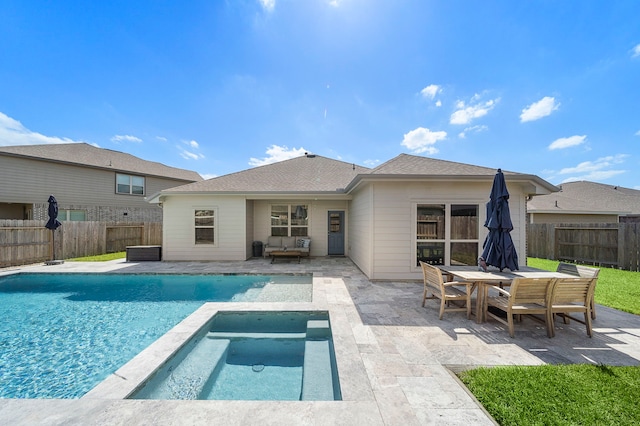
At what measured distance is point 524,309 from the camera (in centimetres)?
374

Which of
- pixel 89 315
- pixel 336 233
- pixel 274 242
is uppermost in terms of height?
pixel 336 233

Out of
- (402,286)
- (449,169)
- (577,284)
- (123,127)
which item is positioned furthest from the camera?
(123,127)

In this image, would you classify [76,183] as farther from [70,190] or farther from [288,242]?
[288,242]

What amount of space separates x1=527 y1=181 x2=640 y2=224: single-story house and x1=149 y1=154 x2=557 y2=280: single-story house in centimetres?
1050

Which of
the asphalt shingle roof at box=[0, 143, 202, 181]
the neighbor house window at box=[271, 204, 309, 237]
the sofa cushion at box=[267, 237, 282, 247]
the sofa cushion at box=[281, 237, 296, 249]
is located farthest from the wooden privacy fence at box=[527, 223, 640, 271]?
the asphalt shingle roof at box=[0, 143, 202, 181]

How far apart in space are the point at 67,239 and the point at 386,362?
1486cm

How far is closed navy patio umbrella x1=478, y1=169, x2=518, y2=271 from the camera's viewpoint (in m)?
4.68

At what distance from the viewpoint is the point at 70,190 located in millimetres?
14398

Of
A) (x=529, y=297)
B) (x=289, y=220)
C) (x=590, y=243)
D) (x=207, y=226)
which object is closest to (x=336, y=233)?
(x=289, y=220)

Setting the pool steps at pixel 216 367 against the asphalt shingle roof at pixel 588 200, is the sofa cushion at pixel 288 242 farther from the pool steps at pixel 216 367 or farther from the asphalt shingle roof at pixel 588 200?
the asphalt shingle roof at pixel 588 200

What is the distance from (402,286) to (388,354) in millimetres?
3624

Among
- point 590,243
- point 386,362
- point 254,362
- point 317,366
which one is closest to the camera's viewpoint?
point 386,362

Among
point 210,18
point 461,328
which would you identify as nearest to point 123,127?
point 210,18

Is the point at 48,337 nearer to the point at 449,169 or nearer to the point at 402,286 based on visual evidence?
the point at 402,286
